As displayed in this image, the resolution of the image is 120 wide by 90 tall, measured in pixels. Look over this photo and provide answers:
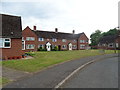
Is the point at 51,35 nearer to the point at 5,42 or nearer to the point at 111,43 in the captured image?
the point at 111,43

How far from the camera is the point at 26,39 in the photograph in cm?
4084

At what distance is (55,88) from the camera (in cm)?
577

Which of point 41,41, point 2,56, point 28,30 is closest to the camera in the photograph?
point 2,56

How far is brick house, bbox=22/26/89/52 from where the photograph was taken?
1617 inches

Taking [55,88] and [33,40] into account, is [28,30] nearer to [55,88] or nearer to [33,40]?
[33,40]

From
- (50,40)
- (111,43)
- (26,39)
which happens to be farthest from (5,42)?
(111,43)

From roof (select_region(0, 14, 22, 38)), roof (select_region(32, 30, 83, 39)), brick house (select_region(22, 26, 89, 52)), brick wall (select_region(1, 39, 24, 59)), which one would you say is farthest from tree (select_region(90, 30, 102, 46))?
brick wall (select_region(1, 39, 24, 59))

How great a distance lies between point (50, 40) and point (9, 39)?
28321 millimetres

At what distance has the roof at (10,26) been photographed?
1864cm

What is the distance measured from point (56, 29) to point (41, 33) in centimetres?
862

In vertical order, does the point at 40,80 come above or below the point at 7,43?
below

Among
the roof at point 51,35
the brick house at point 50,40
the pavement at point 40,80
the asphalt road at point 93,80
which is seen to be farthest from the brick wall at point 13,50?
the roof at point 51,35

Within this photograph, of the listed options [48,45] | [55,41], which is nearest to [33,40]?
[48,45]

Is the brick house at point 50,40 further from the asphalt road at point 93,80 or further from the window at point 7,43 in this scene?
the asphalt road at point 93,80
